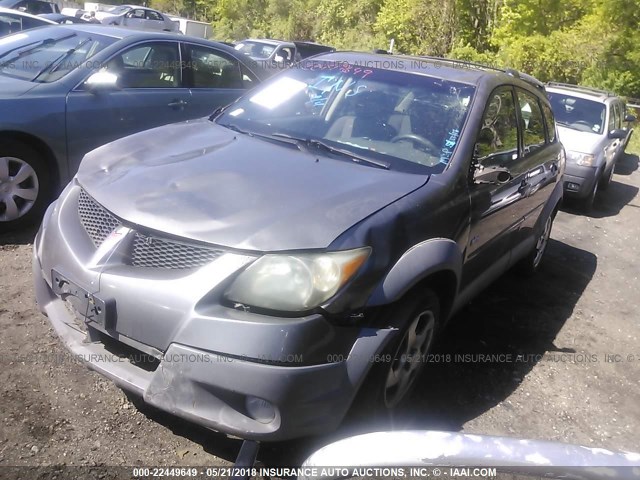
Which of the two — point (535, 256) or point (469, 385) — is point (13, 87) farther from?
point (535, 256)

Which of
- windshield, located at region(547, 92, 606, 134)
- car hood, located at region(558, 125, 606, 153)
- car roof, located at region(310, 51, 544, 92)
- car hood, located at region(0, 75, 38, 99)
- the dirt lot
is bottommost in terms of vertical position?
the dirt lot

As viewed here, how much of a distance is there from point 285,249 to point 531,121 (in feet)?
9.77

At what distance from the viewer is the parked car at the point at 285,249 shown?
2361mm

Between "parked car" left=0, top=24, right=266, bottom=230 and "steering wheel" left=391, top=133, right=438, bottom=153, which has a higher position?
"steering wheel" left=391, top=133, right=438, bottom=153

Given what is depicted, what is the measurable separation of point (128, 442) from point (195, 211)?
1.08 meters

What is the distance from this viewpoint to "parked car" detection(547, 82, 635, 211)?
27.7 ft

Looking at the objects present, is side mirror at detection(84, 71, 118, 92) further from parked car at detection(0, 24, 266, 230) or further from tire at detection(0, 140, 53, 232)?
tire at detection(0, 140, 53, 232)

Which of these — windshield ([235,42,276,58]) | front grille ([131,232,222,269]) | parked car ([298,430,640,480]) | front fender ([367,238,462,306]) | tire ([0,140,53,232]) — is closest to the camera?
parked car ([298,430,640,480])

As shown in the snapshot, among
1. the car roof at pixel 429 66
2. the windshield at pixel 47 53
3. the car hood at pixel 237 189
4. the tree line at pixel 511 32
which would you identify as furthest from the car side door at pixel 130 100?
the tree line at pixel 511 32

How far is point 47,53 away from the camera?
5.42 m

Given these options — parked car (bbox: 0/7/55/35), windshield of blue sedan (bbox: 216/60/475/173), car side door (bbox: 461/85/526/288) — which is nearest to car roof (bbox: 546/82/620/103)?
car side door (bbox: 461/85/526/288)

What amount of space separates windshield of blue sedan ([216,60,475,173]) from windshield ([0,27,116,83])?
197 cm

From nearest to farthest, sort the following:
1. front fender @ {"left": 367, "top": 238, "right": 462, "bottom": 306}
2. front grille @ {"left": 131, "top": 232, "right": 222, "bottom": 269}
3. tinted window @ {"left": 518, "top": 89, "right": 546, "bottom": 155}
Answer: front grille @ {"left": 131, "top": 232, "right": 222, "bottom": 269}, front fender @ {"left": 367, "top": 238, "right": 462, "bottom": 306}, tinted window @ {"left": 518, "top": 89, "right": 546, "bottom": 155}

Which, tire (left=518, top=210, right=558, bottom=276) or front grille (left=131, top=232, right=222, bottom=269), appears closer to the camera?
front grille (left=131, top=232, right=222, bottom=269)
